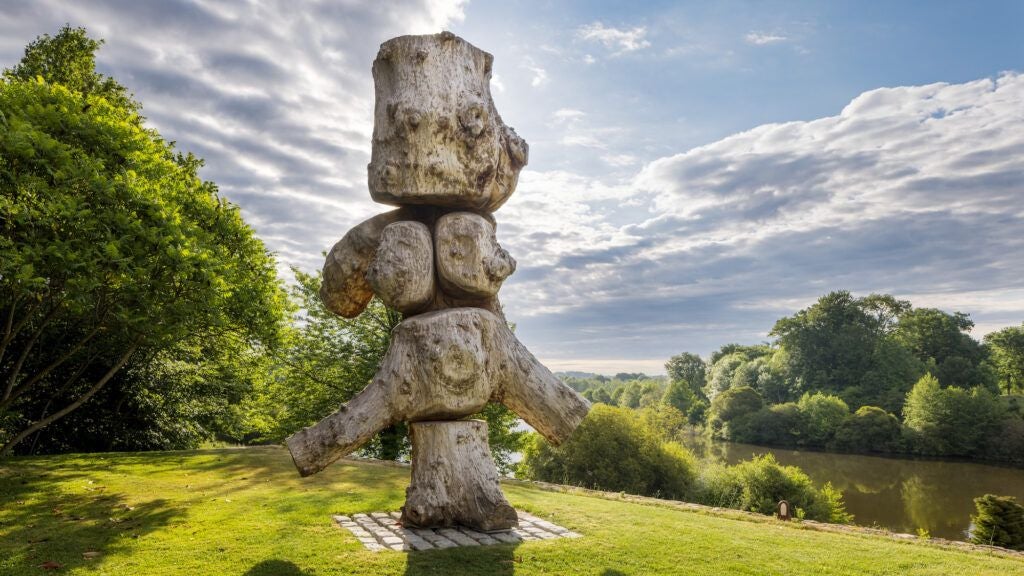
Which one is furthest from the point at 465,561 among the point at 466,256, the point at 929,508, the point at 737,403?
the point at 737,403

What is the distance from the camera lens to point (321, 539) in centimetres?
631

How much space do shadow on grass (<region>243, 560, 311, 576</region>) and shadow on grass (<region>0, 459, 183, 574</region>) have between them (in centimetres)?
168

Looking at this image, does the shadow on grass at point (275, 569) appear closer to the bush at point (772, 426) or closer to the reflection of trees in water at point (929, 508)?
the reflection of trees in water at point (929, 508)

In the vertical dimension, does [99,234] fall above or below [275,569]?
above

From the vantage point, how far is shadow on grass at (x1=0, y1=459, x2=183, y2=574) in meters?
5.82

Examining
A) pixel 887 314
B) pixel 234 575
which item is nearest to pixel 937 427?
pixel 887 314

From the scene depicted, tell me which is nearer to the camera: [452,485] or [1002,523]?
[452,485]

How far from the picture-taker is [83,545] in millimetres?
6191

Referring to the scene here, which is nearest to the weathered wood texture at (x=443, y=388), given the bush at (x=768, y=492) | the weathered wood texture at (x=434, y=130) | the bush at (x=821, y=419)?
the weathered wood texture at (x=434, y=130)

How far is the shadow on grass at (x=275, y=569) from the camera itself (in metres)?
5.23

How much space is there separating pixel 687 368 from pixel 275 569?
76180 millimetres

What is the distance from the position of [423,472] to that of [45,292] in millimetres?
6818

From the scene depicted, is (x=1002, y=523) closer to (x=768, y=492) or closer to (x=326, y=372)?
(x=768, y=492)

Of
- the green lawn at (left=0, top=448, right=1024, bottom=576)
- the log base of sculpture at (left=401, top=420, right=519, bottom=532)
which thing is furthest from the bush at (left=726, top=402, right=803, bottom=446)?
the log base of sculpture at (left=401, top=420, right=519, bottom=532)
